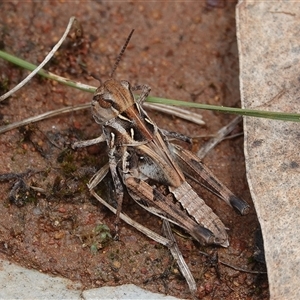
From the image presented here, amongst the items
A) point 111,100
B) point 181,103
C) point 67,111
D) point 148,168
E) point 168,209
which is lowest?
point 168,209

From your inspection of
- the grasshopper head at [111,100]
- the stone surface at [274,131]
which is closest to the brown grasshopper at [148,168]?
the grasshopper head at [111,100]

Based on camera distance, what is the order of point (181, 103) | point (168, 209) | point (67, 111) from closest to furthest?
point (168, 209)
point (181, 103)
point (67, 111)

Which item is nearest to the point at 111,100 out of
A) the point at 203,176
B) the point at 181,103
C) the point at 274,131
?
the point at 181,103

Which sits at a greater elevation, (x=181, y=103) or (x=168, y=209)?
Result: (x=181, y=103)

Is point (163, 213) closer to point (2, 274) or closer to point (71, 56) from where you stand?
point (2, 274)

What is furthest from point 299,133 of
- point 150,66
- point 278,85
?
point 150,66

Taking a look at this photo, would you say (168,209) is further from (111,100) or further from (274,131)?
(274,131)

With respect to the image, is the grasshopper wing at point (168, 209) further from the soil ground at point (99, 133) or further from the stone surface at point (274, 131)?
the stone surface at point (274, 131)

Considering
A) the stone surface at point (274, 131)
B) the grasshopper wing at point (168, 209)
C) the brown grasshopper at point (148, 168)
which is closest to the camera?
the stone surface at point (274, 131)
